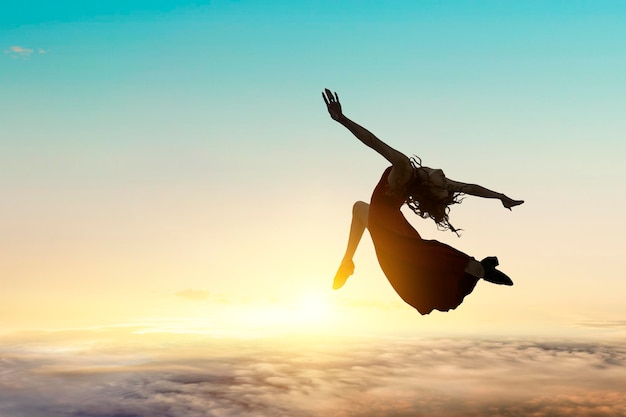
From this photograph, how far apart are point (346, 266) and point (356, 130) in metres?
3.97

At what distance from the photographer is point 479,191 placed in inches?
473

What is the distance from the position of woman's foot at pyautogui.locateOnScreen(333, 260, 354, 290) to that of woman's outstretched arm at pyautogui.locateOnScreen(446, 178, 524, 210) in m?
2.83

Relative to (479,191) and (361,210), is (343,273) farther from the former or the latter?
(479,191)

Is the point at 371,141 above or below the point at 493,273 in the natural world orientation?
above

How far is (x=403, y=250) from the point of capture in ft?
41.3

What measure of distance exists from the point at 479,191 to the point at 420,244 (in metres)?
1.36

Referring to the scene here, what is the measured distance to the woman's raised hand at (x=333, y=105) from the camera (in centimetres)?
1098

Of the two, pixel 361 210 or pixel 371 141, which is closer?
pixel 371 141

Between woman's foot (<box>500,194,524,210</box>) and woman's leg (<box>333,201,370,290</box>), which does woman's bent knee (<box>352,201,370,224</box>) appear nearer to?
woman's leg (<box>333,201,370,290</box>)

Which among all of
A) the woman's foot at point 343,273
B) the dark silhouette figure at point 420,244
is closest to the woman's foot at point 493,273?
the dark silhouette figure at point 420,244

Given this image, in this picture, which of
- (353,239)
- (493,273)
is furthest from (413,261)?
(353,239)

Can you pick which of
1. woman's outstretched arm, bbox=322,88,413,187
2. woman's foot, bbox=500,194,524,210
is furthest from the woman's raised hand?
woman's foot, bbox=500,194,524,210

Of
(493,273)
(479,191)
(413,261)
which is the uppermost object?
(479,191)

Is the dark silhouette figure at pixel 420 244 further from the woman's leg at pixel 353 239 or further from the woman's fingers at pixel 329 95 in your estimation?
the woman's fingers at pixel 329 95
